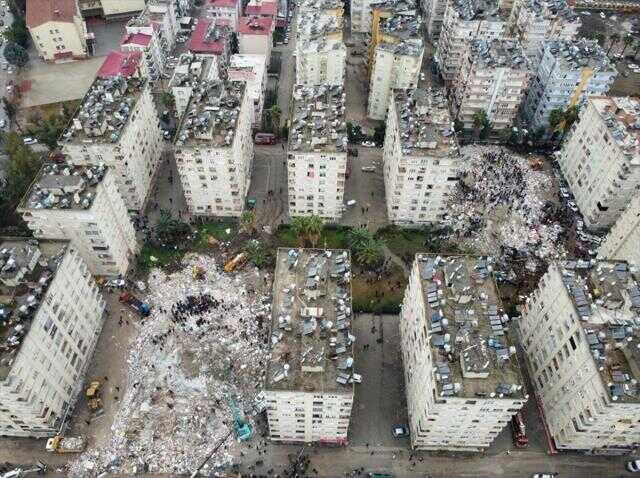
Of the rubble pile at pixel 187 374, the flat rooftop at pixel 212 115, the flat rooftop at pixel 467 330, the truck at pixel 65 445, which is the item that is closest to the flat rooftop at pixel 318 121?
the flat rooftop at pixel 212 115

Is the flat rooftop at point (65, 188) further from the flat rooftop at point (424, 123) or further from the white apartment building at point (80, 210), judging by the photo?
the flat rooftop at point (424, 123)

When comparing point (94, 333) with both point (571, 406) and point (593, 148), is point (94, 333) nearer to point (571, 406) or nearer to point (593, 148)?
point (571, 406)

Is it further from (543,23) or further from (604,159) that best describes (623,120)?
(543,23)

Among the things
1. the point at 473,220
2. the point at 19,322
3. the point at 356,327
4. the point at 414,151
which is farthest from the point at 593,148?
the point at 19,322

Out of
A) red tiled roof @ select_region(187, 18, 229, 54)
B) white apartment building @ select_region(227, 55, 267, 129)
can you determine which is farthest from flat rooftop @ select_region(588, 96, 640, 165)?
red tiled roof @ select_region(187, 18, 229, 54)

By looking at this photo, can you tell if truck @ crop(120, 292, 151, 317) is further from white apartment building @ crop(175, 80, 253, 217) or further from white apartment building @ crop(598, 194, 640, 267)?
white apartment building @ crop(598, 194, 640, 267)
